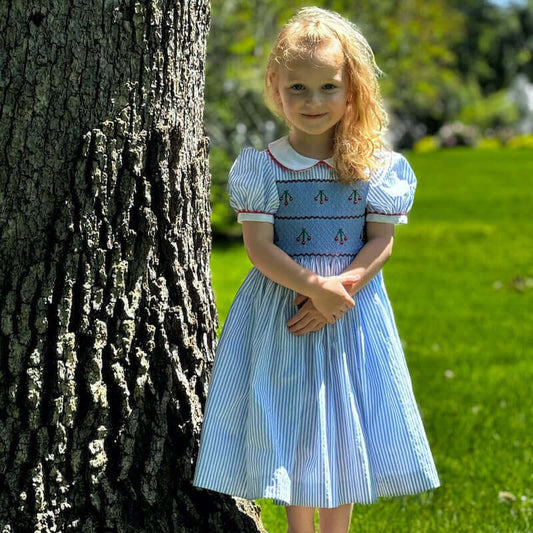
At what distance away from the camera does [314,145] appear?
2523 millimetres

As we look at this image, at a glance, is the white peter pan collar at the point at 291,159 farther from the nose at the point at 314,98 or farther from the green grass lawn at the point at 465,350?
the green grass lawn at the point at 465,350

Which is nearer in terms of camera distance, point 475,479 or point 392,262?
point 475,479

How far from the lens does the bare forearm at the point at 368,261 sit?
2457 mm

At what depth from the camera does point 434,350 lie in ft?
18.5

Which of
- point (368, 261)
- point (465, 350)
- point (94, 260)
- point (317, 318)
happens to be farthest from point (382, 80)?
point (94, 260)

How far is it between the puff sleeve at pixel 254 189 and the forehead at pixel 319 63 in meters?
0.23

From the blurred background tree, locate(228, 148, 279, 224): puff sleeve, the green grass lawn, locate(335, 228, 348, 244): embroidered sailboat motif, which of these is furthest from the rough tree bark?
the blurred background tree

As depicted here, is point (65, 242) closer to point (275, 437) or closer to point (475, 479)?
point (275, 437)

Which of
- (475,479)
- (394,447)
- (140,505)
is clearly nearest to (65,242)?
(140,505)

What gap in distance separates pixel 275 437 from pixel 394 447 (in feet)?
1.03

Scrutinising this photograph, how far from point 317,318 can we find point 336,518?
55 centimetres

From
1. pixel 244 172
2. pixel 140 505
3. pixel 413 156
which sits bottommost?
pixel 140 505

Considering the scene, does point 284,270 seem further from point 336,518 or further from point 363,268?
point 336,518

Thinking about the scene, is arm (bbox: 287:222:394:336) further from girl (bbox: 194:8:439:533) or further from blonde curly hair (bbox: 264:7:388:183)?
blonde curly hair (bbox: 264:7:388:183)
